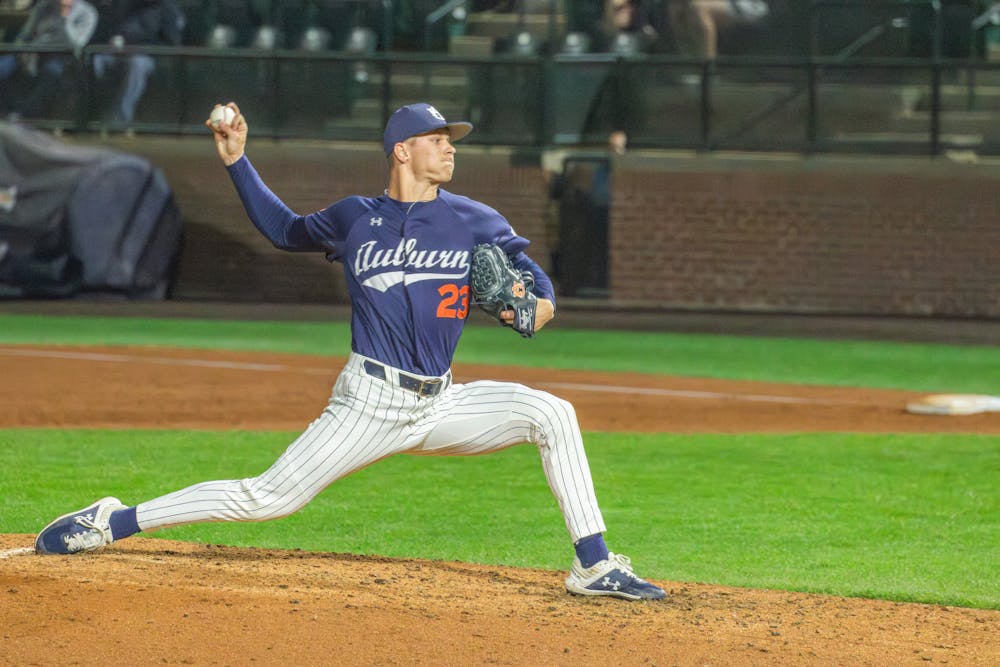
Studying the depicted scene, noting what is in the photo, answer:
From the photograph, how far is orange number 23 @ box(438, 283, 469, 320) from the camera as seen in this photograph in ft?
17.0

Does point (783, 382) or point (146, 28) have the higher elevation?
point (146, 28)

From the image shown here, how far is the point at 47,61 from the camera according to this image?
19062mm

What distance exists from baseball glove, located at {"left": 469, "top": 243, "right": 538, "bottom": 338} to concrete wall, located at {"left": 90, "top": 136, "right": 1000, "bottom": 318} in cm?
1284

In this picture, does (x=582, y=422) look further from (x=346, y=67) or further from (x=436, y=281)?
(x=346, y=67)

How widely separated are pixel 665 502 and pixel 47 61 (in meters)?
13.8

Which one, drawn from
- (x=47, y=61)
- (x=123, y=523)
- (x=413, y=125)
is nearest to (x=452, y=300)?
(x=413, y=125)

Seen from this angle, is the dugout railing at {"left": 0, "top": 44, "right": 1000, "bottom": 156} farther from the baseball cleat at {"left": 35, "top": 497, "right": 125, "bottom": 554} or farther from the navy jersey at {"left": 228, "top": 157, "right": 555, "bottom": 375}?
the baseball cleat at {"left": 35, "top": 497, "right": 125, "bottom": 554}

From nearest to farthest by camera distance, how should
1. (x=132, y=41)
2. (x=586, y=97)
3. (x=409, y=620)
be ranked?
1. (x=409, y=620)
2. (x=586, y=97)
3. (x=132, y=41)

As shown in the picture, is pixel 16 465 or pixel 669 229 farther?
pixel 669 229

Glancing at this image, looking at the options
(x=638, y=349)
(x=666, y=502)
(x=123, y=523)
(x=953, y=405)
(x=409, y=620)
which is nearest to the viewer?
(x=409, y=620)

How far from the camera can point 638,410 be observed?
36.0 ft

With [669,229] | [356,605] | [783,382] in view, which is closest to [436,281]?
[356,605]

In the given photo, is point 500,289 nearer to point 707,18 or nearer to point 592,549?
point 592,549

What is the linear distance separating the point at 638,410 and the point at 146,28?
10987 millimetres
